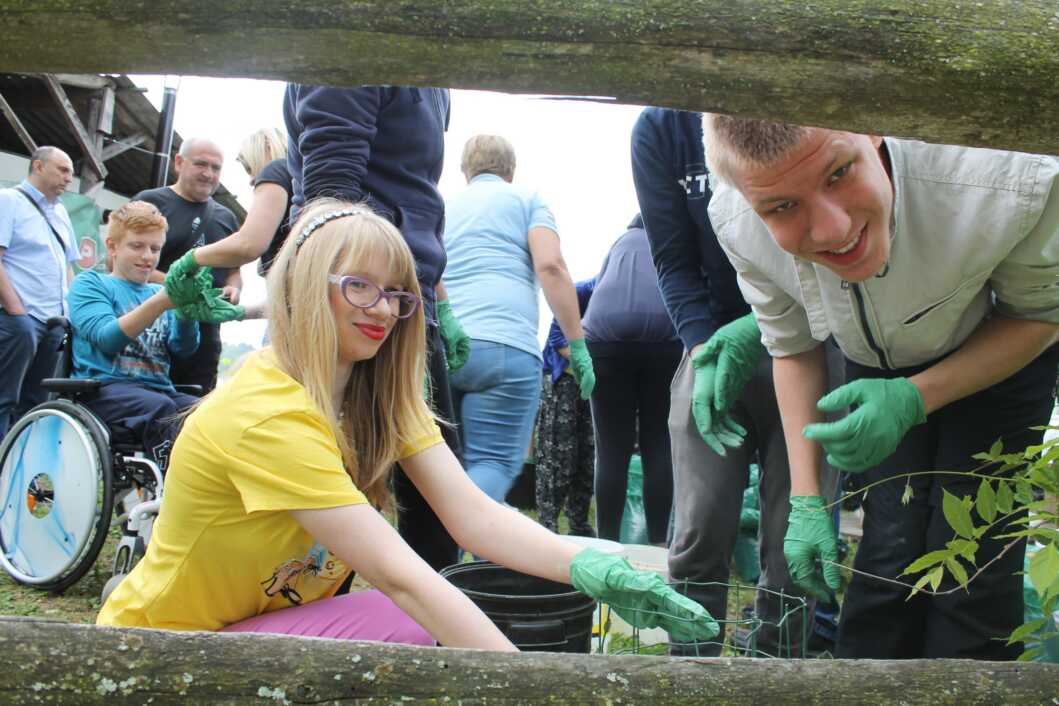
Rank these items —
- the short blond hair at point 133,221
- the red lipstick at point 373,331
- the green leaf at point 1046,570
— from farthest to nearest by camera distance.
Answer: the short blond hair at point 133,221 → the red lipstick at point 373,331 → the green leaf at point 1046,570

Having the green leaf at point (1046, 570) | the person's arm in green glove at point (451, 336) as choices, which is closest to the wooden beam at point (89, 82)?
the person's arm in green glove at point (451, 336)

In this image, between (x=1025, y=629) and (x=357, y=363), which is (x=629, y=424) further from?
(x=1025, y=629)

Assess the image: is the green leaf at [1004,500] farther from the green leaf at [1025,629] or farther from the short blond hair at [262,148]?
the short blond hair at [262,148]

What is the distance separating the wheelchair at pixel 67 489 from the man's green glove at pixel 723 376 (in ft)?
6.49

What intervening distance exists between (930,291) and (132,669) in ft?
4.92

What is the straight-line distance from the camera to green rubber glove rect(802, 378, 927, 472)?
184 cm

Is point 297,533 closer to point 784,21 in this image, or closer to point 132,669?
point 132,669

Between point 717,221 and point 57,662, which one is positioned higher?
point 717,221

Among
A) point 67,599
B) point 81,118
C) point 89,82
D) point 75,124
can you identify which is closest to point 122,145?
point 81,118

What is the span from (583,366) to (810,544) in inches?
70.1

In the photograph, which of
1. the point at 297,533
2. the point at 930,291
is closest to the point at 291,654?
the point at 297,533

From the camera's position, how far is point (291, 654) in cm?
83

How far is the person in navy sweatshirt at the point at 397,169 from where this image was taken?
7.69 ft

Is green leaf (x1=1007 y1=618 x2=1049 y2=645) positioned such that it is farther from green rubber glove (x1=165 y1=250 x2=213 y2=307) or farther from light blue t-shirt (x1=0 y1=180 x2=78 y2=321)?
light blue t-shirt (x1=0 y1=180 x2=78 y2=321)
